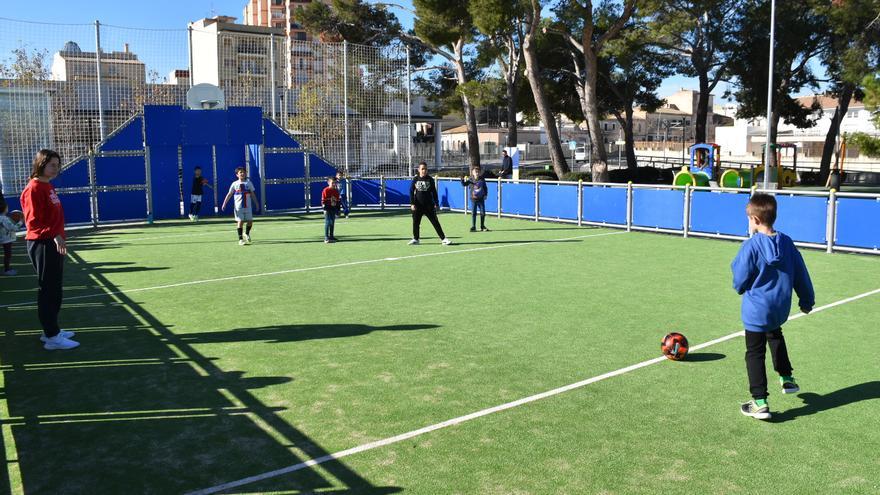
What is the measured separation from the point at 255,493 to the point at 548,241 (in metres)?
13.4

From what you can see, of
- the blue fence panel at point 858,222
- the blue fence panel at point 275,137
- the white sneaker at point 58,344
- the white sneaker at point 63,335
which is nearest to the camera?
the white sneaker at point 58,344

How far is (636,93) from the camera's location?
1922 inches

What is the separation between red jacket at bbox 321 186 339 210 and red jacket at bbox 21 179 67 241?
9.61m

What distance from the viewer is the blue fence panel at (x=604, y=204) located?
1992 cm

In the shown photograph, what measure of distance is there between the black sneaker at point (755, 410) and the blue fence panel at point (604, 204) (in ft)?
46.7

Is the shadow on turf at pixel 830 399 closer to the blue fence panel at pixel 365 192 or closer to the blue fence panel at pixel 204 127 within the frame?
the blue fence panel at pixel 204 127

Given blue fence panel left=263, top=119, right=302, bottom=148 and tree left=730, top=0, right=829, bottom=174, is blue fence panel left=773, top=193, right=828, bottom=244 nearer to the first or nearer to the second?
blue fence panel left=263, top=119, right=302, bottom=148

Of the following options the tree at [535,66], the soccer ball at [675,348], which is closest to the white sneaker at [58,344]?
the soccer ball at [675,348]

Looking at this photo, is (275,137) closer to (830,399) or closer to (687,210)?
(687,210)

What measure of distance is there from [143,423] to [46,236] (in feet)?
10.5

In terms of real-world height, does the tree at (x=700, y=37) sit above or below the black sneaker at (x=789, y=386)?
above

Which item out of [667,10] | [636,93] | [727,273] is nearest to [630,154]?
[636,93]

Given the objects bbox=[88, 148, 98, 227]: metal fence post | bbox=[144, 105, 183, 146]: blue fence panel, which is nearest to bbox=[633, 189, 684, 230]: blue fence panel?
bbox=[144, 105, 183, 146]: blue fence panel

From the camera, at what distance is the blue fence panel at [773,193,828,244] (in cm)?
1573
